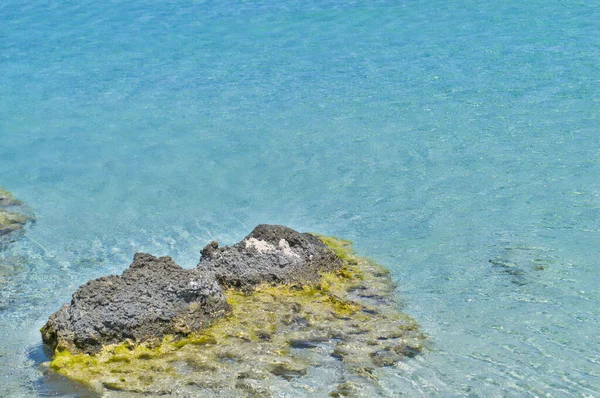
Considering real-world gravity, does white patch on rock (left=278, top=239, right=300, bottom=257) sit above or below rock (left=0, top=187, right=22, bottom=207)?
above

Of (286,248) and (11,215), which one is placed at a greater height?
(286,248)

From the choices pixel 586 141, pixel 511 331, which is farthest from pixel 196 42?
pixel 511 331

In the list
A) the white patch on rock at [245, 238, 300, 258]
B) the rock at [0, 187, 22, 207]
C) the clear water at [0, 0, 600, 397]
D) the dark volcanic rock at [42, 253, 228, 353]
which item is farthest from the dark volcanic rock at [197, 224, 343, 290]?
the rock at [0, 187, 22, 207]

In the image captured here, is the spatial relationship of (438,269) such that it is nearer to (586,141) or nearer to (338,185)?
(338,185)

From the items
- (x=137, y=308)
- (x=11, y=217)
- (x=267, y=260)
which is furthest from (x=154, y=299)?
(x=11, y=217)

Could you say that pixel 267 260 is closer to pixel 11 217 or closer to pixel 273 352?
pixel 273 352

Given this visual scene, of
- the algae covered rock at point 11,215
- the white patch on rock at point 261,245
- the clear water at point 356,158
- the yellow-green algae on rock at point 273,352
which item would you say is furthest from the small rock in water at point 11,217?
the yellow-green algae on rock at point 273,352

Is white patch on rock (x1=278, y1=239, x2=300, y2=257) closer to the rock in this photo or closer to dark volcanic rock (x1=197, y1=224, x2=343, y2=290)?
dark volcanic rock (x1=197, y1=224, x2=343, y2=290)
